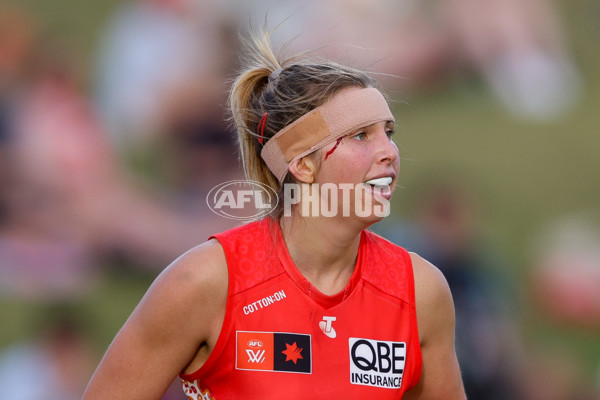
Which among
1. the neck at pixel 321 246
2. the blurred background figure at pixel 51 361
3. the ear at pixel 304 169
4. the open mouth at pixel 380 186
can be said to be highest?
the ear at pixel 304 169

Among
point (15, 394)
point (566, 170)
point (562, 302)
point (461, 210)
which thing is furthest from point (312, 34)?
point (15, 394)

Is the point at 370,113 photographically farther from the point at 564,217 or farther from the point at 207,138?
the point at 564,217

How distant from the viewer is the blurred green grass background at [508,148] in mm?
4922

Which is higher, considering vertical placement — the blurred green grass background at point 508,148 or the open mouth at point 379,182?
the blurred green grass background at point 508,148

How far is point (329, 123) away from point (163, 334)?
73cm

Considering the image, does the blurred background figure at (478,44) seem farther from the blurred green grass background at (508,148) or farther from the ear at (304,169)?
the ear at (304,169)

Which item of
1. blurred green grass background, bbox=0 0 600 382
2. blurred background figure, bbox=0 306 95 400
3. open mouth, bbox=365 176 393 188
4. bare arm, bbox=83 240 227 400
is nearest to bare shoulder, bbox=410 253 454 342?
open mouth, bbox=365 176 393 188

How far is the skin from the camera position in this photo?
2.16 m

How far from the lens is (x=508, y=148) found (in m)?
5.28

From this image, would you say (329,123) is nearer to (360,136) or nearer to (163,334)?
(360,136)

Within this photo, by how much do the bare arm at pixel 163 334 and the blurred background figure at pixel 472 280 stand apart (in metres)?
2.44

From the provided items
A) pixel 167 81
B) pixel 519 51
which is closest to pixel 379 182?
pixel 167 81
